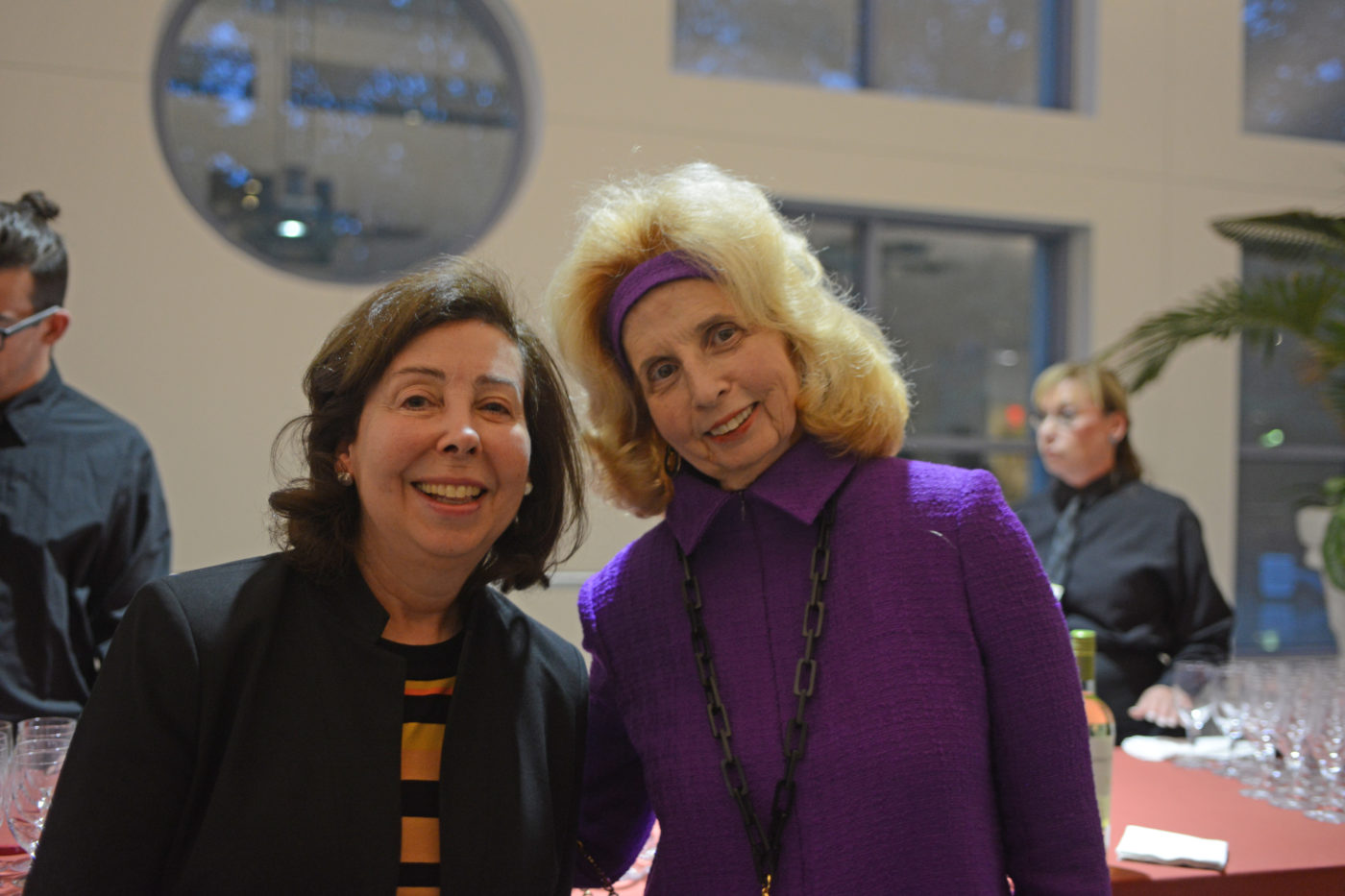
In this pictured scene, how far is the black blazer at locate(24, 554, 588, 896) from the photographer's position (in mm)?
1288

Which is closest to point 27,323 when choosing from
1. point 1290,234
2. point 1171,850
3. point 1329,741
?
point 1171,850

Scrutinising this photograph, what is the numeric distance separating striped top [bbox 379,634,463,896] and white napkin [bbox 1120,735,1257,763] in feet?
6.24

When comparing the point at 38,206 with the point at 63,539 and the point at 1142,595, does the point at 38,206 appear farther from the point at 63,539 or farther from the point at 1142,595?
the point at 1142,595

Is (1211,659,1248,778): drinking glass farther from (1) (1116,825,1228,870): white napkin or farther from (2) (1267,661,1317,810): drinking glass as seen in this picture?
(1) (1116,825,1228,870): white napkin

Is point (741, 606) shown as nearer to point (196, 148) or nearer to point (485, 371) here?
point (485, 371)

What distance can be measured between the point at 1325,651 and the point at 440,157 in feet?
18.3

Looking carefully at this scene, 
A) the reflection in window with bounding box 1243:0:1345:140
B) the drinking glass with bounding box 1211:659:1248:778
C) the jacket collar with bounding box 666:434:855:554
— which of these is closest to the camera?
the jacket collar with bounding box 666:434:855:554

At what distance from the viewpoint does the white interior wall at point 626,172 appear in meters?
4.39

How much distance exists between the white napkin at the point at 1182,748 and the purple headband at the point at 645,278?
6.05 feet

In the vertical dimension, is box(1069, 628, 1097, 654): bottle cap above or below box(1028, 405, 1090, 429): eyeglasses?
below

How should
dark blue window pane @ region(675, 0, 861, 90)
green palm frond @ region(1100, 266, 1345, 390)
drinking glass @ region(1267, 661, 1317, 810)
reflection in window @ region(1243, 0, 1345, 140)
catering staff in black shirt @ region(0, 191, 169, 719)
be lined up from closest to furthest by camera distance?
drinking glass @ region(1267, 661, 1317, 810) < catering staff in black shirt @ region(0, 191, 169, 719) < green palm frond @ region(1100, 266, 1345, 390) < dark blue window pane @ region(675, 0, 861, 90) < reflection in window @ region(1243, 0, 1345, 140)

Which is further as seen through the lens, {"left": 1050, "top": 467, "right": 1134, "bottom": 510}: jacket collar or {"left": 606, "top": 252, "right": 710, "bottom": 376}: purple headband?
{"left": 1050, "top": 467, "right": 1134, "bottom": 510}: jacket collar

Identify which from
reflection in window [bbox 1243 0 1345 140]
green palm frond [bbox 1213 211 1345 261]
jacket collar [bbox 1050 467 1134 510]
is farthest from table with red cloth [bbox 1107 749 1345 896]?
reflection in window [bbox 1243 0 1345 140]

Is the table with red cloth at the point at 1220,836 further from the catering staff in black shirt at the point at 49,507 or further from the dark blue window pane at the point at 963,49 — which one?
the dark blue window pane at the point at 963,49
